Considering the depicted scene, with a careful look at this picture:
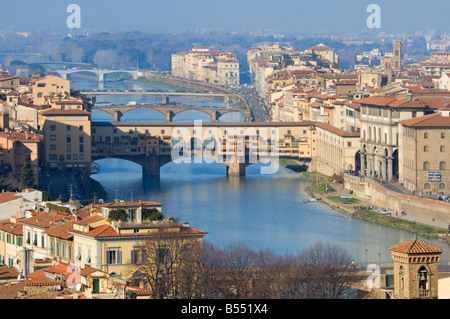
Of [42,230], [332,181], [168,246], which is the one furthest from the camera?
[332,181]

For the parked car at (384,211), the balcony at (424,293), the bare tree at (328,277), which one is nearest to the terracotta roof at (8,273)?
the bare tree at (328,277)

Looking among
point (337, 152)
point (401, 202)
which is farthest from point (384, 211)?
point (337, 152)

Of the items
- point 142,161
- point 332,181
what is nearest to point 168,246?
point 332,181

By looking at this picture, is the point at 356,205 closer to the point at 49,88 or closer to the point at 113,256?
the point at 49,88

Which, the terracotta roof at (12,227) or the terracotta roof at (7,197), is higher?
the terracotta roof at (7,197)

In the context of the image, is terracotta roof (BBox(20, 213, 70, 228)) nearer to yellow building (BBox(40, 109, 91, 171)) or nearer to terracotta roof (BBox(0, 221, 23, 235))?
terracotta roof (BBox(0, 221, 23, 235))

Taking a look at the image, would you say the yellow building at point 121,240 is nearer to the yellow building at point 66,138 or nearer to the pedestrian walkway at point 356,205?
the pedestrian walkway at point 356,205
